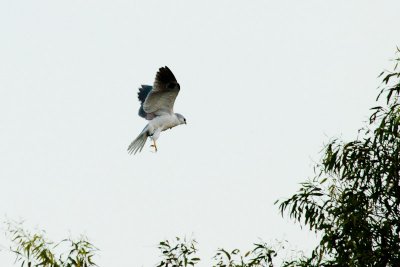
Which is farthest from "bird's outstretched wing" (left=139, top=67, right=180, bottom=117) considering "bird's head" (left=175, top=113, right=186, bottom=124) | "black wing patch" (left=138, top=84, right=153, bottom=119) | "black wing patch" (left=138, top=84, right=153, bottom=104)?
"black wing patch" (left=138, top=84, right=153, bottom=104)

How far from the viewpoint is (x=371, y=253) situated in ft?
22.8

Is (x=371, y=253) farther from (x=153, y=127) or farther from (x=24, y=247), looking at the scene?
(x=153, y=127)

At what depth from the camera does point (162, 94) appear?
11.1 meters

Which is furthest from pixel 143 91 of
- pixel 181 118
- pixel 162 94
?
pixel 162 94

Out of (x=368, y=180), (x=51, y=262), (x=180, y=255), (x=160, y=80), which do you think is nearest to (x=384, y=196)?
(x=368, y=180)

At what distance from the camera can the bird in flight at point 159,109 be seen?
430 inches

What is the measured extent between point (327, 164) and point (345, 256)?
0.98 metres

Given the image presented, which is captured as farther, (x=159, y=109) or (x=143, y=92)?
(x=143, y=92)

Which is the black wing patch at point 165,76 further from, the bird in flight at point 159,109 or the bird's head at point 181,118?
the bird's head at point 181,118

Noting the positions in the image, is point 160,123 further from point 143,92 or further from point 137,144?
point 143,92

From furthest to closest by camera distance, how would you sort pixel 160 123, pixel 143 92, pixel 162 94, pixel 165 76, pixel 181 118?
pixel 143 92 < pixel 181 118 < pixel 160 123 < pixel 162 94 < pixel 165 76

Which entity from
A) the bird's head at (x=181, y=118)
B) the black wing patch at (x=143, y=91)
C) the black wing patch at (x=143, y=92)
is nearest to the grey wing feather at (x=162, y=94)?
the bird's head at (x=181, y=118)

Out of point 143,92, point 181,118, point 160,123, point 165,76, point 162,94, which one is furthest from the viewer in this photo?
point 143,92

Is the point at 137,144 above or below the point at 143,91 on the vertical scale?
below
